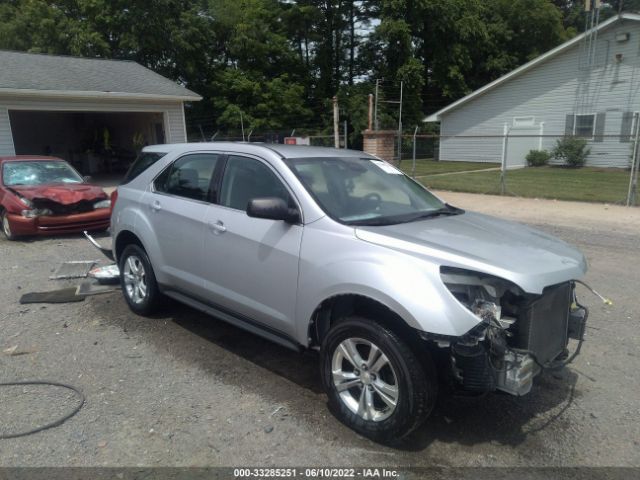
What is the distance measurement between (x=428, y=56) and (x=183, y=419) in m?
40.0

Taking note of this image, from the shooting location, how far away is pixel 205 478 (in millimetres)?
2822

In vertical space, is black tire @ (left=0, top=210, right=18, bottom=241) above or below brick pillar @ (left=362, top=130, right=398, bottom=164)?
below

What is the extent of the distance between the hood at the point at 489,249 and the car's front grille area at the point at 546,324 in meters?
0.14

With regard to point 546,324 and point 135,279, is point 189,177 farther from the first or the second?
point 546,324

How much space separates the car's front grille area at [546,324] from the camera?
2.92 meters

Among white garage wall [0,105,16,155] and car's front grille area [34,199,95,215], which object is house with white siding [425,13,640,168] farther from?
white garage wall [0,105,16,155]

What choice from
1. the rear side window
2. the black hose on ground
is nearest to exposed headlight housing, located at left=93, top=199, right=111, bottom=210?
the rear side window

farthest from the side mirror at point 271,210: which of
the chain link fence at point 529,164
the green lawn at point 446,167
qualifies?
the green lawn at point 446,167

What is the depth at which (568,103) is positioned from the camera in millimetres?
23203

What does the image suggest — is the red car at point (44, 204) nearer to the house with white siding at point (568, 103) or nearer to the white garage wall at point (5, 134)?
the white garage wall at point (5, 134)

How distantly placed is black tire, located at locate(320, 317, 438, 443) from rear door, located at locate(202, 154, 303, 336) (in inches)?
17.8

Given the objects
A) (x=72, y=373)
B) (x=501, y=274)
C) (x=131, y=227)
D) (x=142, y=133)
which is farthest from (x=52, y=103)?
(x=501, y=274)

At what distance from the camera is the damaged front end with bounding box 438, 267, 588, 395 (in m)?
2.76

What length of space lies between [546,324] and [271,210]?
188cm
